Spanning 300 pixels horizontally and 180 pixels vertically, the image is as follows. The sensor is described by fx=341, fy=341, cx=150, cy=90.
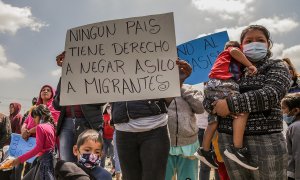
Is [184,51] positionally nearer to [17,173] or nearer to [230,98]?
[230,98]

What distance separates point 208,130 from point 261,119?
0.55m

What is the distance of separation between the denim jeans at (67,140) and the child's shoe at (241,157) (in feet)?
7.32

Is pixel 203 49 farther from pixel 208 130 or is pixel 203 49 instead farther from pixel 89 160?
pixel 89 160

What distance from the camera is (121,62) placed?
293 centimetres

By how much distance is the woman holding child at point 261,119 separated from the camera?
230 centimetres

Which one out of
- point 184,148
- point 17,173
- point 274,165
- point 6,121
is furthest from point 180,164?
point 6,121

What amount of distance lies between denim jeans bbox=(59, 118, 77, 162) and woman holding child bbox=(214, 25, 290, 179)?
2.11 meters

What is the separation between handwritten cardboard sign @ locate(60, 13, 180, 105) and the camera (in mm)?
2822

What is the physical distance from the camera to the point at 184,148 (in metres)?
4.07

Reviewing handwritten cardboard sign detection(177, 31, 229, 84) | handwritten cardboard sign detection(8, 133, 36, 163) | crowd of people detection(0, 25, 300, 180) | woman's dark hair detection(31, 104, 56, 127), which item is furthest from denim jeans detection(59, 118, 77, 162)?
handwritten cardboard sign detection(177, 31, 229, 84)

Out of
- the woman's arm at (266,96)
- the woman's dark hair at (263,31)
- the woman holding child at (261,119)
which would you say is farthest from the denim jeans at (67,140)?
the woman's dark hair at (263,31)

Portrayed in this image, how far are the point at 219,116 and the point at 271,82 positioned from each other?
19.2 inches

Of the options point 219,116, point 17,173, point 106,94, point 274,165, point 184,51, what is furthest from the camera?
point 17,173

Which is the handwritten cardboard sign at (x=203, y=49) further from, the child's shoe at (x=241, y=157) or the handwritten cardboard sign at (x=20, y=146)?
the handwritten cardboard sign at (x=20, y=146)
